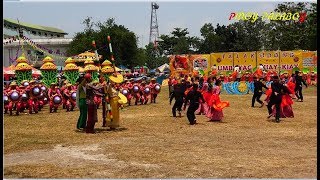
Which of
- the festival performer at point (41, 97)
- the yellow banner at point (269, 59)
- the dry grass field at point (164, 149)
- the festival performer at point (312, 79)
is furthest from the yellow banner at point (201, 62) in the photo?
the dry grass field at point (164, 149)

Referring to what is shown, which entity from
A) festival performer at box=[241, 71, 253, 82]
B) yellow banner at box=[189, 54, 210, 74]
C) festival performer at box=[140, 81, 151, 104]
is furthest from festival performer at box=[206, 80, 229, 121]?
yellow banner at box=[189, 54, 210, 74]

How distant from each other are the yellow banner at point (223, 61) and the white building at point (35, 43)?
1253cm

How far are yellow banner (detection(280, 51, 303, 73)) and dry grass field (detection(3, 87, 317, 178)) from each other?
22933 millimetres

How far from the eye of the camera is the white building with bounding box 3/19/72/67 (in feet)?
146

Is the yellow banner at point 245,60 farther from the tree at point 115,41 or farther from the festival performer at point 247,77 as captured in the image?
the tree at point 115,41

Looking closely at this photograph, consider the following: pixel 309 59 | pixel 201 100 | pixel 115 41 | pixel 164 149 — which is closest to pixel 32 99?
pixel 201 100

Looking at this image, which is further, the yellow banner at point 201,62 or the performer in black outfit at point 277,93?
the yellow banner at point 201,62

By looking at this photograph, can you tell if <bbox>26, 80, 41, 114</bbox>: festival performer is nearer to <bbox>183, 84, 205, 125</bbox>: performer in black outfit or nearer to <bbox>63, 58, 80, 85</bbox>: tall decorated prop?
<bbox>63, 58, 80, 85</bbox>: tall decorated prop

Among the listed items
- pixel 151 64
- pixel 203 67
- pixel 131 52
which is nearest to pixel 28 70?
pixel 203 67

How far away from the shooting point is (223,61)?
39.1m

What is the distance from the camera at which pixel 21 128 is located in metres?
13.9

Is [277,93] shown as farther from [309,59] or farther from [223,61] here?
[309,59]

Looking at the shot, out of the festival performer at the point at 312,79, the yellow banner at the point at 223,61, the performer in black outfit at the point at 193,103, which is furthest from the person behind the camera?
the yellow banner at the point at 223,61

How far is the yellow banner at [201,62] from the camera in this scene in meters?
40.0
